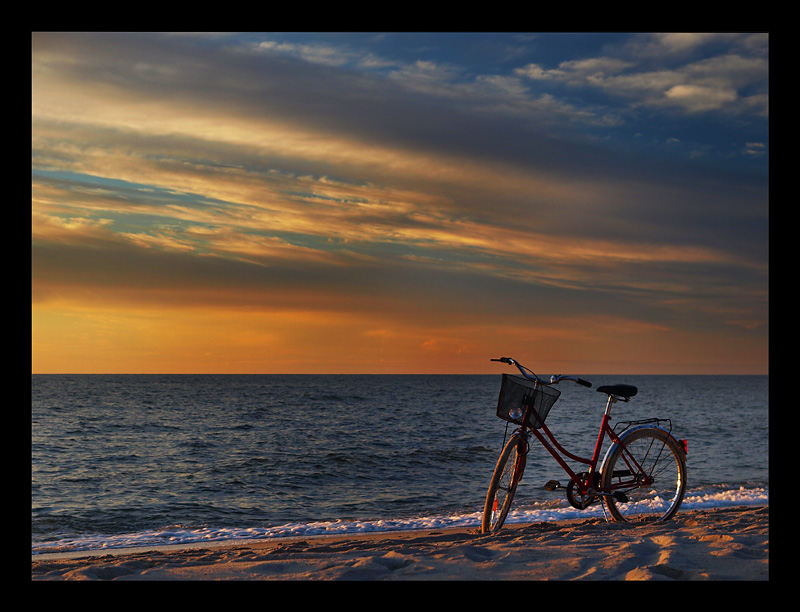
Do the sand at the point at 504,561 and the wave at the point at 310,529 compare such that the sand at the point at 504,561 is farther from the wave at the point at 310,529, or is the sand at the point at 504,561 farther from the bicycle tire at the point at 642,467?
the wave at the point at 310,529

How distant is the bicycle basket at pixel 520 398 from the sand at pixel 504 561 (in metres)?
1.08

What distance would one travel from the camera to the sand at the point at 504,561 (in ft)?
12.8

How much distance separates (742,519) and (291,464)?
1155 cm

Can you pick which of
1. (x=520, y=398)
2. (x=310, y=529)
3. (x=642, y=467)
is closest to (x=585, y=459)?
(x=642, y=467)

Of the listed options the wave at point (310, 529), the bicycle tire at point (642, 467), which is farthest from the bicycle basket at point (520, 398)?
the wave at point (310, 529)

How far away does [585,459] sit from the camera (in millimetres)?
5785

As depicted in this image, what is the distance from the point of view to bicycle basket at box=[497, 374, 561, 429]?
5.43m

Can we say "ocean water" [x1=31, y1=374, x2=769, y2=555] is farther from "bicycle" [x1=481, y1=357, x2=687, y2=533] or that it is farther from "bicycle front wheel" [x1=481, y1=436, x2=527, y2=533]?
"bicycle front wheel" [x1=481, y1=436, x2=527, y2=533]

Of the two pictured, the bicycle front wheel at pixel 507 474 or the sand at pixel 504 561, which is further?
the bicycle front wheel at pixel 507 474

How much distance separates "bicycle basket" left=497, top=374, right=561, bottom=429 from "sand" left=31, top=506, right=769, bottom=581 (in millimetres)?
1084

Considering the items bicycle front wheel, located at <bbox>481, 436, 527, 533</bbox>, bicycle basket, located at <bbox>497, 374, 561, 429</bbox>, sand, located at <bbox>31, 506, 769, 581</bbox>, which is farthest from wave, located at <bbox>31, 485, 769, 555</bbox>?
bicycle basket, located at <bbox>497, 374, 561, 429</bbox>
